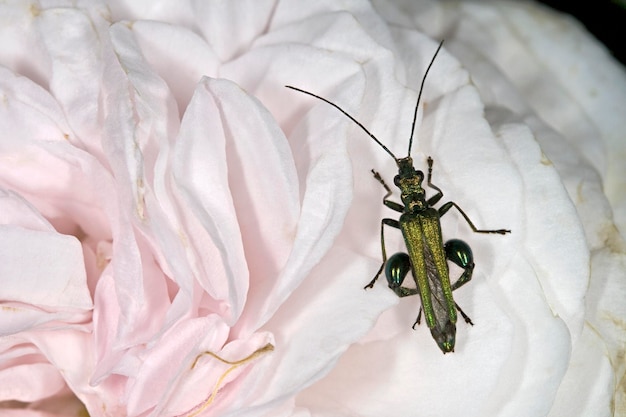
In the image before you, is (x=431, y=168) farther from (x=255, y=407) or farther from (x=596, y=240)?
(x=255, y=407)

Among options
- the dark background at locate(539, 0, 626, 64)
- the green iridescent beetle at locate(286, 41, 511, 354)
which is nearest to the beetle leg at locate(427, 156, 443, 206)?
the green iridescent beetle at locate(286, 41, 511, 354)

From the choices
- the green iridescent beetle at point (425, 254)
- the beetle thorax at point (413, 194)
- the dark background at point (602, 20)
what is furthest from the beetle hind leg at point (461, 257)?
the dark background at point (602, 20)

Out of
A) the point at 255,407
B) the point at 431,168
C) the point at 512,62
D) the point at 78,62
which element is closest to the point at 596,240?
the point at 431,168

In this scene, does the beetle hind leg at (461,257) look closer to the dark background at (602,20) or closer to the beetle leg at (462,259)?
the beetle leg at (462,259)

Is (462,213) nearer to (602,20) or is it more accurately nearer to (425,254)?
(425,254)

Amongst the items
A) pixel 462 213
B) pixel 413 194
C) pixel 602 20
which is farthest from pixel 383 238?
pixel 602 20

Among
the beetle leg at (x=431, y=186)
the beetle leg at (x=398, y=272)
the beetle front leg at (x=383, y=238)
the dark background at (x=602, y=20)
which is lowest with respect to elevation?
the beetle leg at (x=398, y=272)

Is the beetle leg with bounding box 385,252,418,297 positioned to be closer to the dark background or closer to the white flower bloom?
the white flower bloom
